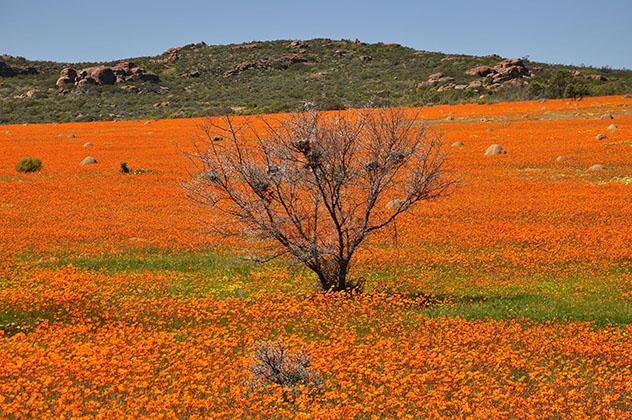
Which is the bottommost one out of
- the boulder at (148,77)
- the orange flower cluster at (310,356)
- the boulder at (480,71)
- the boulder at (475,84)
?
the orange flower cluster at (310,356)

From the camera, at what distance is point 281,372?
1099cm

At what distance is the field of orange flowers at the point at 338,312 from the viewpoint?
10.6m

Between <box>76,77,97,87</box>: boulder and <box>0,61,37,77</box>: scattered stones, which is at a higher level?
<box>0,61,37,77</box>: scattered stones

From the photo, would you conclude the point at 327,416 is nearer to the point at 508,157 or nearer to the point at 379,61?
the point at 508,157

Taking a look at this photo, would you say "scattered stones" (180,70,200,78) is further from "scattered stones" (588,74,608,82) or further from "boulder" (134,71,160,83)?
"scattered stones" (588,74,608,82)

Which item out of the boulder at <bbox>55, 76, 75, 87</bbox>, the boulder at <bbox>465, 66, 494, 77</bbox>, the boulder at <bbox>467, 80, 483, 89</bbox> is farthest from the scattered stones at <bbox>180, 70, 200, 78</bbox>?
the boulder at <bbox>467, 80, 483, 89</bbox>

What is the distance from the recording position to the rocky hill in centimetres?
9475

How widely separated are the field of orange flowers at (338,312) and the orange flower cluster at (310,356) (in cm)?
5

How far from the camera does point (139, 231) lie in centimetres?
2631

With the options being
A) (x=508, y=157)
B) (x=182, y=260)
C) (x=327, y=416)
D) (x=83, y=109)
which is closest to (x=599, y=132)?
(x=508, y=157)

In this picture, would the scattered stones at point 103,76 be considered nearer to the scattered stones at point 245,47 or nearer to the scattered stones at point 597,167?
the scattered stones at point 245,47

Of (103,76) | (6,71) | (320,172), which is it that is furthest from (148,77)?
(320,172)

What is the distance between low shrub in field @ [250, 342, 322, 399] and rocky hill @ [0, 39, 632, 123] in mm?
74402

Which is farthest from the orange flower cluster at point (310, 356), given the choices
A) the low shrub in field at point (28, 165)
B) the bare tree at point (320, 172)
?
the low shrub in field at point (28, 165)
